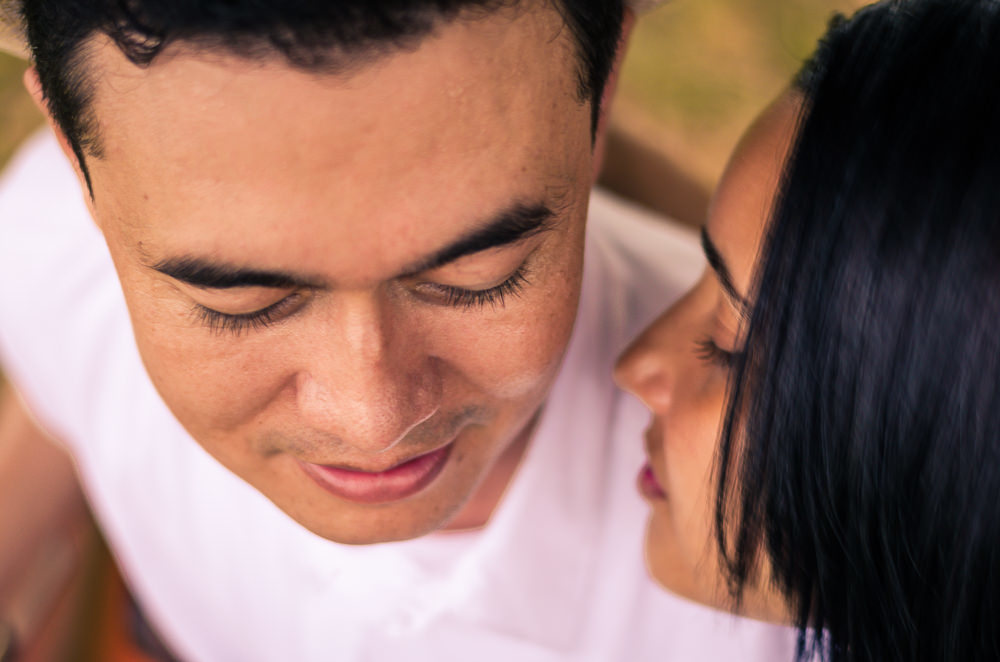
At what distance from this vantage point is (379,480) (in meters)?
0.82

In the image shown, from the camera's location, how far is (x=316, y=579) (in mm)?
1151

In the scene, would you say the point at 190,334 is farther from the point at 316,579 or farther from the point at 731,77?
the point at 731,77

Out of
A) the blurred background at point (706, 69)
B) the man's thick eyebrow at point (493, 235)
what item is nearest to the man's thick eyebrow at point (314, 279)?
the man's thick eyebrow at point (493, 235)

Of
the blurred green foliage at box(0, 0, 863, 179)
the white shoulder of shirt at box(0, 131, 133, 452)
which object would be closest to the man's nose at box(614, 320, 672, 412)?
the white shoulder of shirt at box(0, 131, 133, 452)

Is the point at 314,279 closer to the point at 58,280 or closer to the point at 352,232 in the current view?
the point at 352,232

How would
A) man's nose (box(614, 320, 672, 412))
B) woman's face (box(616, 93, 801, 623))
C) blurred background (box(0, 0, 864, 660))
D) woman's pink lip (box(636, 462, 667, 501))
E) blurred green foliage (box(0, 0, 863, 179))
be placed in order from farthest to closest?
blurred green foliage (box(0, 0, 863, 179)) → blurred background (box(0, 0, 864, 660)) → woman's pink lip (box(636, 462, 667, 501)) → man's nose (box(614, 320, 672, 412)) → woman's face (box(616, 93, 801, 623))

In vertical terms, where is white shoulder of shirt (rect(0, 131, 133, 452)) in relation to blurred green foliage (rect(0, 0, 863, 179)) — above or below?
below

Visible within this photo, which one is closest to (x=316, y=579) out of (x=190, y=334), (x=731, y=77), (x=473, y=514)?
(x=473, y=514)

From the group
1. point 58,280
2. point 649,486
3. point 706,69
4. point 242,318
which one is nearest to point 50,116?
point 242,318

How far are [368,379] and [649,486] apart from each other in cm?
44

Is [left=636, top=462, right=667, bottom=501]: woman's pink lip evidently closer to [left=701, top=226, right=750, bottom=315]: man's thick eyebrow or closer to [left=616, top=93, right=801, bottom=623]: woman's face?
[left=616, top=93, right=801, bottom=623]: woman's face

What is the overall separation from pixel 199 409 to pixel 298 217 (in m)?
0.24

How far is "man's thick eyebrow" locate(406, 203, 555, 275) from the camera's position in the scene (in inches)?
25.3

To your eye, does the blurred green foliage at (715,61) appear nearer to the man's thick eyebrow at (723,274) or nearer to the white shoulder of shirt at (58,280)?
the white shoulder of shirt at (58,280)
